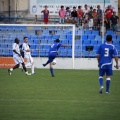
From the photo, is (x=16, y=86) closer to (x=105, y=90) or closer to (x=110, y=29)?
(x=105, y=90)

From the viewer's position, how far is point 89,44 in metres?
42.1

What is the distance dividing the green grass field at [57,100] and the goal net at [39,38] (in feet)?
40.9

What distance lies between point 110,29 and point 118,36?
0.80 metres

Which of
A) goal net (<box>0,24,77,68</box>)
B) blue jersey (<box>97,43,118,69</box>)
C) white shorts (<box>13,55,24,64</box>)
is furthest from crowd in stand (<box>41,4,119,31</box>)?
blue jersey (<box>97,43,118,69</box>)

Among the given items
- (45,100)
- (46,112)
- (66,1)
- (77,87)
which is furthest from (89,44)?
(46,112)

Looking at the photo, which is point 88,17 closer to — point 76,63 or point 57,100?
point 76,63

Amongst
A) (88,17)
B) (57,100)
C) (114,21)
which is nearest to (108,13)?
(114,21)

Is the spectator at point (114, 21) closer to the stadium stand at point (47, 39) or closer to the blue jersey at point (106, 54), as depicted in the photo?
the stadium stand at point (47, 39)

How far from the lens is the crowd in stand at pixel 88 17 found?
42.5m

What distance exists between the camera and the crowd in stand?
139ft

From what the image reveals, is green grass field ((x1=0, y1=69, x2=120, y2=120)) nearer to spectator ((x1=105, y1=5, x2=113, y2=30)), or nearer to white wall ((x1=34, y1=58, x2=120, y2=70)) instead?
white wall ((x1=34, y1=58, x2=120, y2=70))

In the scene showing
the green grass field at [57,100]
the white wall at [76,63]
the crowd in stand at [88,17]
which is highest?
the crowd in stand at [88,17]

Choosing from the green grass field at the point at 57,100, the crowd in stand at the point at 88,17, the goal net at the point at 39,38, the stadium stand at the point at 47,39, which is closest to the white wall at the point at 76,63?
the goal net at the point at 39,38

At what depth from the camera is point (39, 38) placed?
41375 millimetres
